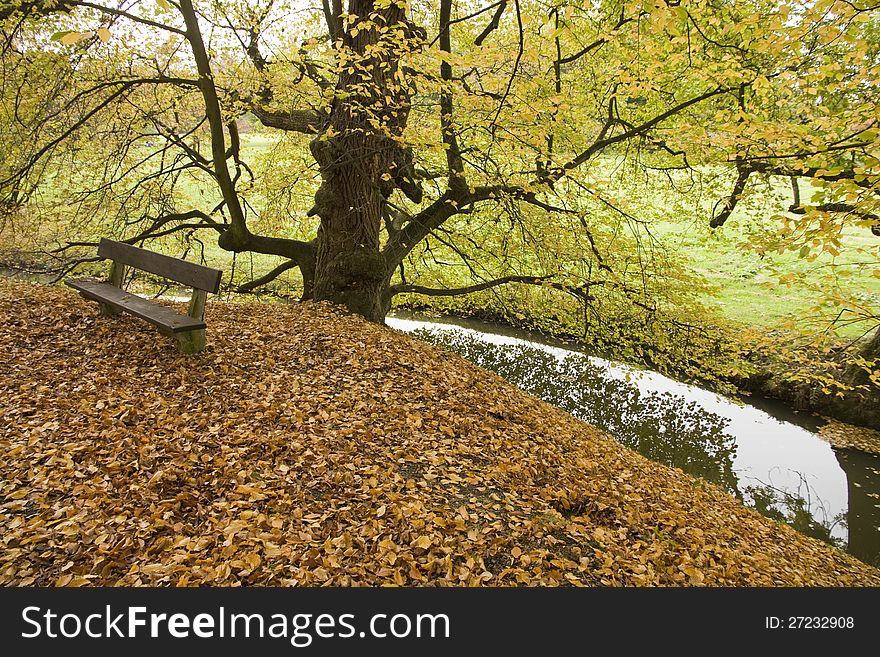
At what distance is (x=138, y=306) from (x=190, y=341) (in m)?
0.89

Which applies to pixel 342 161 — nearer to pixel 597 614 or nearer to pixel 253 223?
pixel 253 223

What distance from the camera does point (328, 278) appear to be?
8.31m

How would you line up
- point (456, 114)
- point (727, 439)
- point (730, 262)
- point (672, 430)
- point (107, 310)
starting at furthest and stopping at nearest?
point (730, 262) < point (672, 430) < point (727, 439) < point (456, 114) < point (107, 310)

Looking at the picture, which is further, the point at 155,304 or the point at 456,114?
the point at 456,114

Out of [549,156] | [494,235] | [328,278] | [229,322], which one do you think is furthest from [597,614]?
[494,235]

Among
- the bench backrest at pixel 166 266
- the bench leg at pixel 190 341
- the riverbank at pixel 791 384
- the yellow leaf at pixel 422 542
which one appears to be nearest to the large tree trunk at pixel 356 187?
the bench backrest at pixel 166 266

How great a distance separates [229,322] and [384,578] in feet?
16.1

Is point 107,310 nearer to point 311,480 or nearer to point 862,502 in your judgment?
point 311,480

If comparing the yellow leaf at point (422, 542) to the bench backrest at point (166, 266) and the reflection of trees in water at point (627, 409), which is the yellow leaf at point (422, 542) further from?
the reflection of trees in water at point (627, 409)

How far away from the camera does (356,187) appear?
8.03m

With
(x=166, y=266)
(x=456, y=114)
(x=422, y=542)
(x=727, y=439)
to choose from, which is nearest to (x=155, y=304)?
(x=166, y=266)

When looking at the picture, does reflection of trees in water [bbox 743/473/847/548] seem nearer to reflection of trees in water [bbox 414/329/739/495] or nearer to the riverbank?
reflection of trees in water [bbox 414/329/739/495]

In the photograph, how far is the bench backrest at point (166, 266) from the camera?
17.8 feet

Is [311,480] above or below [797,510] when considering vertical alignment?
above
